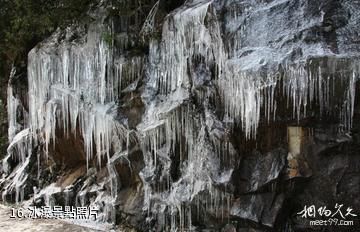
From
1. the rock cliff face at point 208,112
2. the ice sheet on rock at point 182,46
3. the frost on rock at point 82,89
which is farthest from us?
the frost on rock at point 82,89

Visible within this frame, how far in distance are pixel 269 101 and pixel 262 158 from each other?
0.78m

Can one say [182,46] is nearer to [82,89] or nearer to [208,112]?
[208,112]

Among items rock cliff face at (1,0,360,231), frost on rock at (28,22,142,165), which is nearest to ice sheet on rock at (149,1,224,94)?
rock cliff face at (1,0,360,231)

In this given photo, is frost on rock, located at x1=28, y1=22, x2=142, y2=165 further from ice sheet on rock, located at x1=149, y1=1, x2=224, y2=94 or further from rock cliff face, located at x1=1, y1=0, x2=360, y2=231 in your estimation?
ice sheet on rock, located at x1=149, y1=1, x2=224, y2=94

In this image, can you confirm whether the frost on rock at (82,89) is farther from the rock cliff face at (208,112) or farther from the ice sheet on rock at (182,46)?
the ice sheet on rock at (182,46)

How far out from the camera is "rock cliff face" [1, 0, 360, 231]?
5590 millimetres

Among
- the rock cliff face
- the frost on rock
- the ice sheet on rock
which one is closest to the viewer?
the rock cliff face

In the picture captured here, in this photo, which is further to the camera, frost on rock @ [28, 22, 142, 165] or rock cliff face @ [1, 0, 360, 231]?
frost on rock @ [28, 22, 142, 165]

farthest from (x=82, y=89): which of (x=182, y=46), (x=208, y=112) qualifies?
(x=208, y=112)

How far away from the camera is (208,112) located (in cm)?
651

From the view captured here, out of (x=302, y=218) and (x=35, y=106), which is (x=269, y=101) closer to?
(x=302, y=218)

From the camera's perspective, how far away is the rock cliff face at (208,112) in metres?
5.59

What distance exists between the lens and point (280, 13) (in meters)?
6.07

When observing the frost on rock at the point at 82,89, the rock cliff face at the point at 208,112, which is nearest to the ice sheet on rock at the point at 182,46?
the rock cliff face at the point at 208,112
